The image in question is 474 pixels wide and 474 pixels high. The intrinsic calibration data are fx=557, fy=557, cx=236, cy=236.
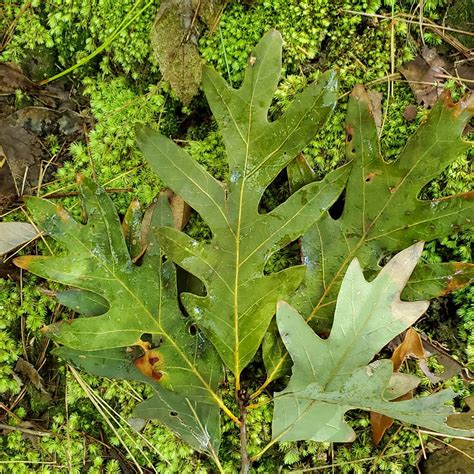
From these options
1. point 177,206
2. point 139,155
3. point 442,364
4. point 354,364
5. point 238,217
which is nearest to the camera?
point 354,364

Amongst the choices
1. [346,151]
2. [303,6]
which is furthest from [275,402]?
[303,6]

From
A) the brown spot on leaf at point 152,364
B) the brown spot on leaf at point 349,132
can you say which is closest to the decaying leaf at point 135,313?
the brown spot on leaf at point 152,364

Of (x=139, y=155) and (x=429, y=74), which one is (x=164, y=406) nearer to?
(x=139, y=155)

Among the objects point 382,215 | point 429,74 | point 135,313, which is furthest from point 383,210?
point 135,313

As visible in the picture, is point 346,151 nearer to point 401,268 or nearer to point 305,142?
point 305,142

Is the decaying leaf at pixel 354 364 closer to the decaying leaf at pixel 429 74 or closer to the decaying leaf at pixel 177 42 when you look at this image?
the decaying leaf at pixel 429 74

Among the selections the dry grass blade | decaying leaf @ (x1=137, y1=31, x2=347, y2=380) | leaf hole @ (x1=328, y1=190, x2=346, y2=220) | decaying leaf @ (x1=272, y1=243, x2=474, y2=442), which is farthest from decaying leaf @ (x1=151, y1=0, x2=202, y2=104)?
the dry grass blade
